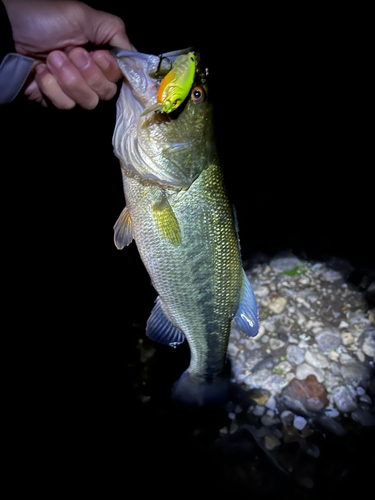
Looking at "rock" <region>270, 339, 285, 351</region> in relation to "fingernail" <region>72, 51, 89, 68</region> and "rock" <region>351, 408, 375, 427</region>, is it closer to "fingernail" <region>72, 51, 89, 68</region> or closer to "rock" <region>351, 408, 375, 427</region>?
"rock" <region>351, 408, 375, 427</region>

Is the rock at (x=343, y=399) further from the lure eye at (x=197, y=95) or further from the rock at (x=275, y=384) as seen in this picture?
the lure eye at (x=197, y=95)

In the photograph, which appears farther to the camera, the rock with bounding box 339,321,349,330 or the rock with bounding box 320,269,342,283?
the rock with bounding box 320,269,342,283

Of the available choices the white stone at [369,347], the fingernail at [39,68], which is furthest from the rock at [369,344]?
the fingernail at [39,68]

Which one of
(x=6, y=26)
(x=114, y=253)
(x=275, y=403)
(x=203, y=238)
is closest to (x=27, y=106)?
(x=6, y=26)

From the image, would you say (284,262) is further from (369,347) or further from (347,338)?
(369,347)

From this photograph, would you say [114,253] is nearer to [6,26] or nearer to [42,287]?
[42,287]

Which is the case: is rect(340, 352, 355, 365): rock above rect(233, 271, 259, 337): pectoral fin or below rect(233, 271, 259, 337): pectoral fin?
below

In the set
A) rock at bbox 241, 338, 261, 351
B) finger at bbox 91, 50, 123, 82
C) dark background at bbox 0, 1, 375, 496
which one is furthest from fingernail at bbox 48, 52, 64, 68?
rock at bbox 241, 338, 261, 351
